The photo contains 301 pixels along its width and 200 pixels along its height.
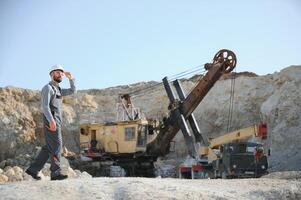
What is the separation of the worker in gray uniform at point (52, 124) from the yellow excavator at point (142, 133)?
47.3 ft

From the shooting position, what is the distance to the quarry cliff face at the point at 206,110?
957 inches

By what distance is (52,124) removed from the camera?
7.35 meters

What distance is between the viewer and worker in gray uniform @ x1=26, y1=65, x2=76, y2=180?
292 inches

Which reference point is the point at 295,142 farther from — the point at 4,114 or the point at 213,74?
the point at 4,114

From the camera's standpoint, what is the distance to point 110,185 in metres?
6.75

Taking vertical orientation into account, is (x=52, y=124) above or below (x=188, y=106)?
below

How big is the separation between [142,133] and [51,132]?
1554 centimetres

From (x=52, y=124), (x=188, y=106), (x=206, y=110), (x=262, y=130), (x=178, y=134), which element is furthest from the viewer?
(x=206, y=110)

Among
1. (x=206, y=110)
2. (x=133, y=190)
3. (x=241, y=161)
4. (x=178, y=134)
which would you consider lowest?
(x=133, y=190)

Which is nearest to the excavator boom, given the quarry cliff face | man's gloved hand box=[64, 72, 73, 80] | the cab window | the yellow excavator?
the yellow excavator

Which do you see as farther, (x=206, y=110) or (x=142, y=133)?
(x=206, y=110)

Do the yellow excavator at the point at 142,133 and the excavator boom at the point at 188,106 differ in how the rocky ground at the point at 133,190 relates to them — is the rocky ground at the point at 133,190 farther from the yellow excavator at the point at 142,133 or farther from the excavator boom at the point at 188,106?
the yellow excavator at the point at 142,133

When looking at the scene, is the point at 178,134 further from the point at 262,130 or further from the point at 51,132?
the point at 51,132

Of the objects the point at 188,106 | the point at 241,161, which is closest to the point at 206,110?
the point at 188,106
